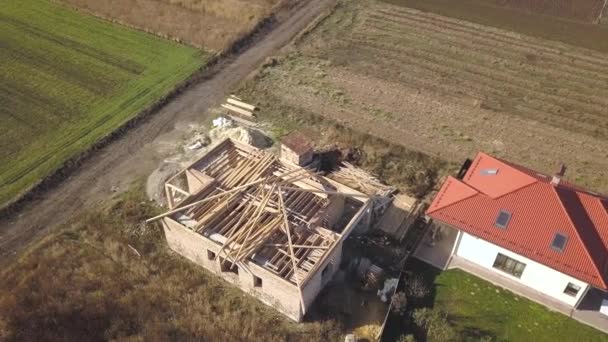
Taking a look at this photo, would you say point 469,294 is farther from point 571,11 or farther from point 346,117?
point 571,11

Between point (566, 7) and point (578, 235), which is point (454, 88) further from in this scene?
point (566, 7)

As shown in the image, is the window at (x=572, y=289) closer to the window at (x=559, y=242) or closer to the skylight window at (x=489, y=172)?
the window at (x=559, y=242)

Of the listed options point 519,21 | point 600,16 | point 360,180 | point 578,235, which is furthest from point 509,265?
point 600,16

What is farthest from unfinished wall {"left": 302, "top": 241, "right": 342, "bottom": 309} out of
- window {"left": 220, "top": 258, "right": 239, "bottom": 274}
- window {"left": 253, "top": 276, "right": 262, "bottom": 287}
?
window {"left": 220, "top": 258, "right": 239, "bottom": 274}

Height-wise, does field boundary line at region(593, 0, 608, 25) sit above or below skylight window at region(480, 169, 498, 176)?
above

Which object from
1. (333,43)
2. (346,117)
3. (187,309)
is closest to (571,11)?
(333,43)

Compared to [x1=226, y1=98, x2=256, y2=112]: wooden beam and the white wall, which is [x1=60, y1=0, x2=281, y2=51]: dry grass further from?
the white wall

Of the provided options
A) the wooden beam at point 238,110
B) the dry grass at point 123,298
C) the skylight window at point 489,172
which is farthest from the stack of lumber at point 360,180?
the wooden beam at point 238,110
